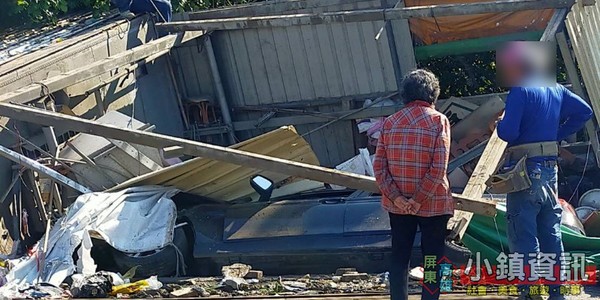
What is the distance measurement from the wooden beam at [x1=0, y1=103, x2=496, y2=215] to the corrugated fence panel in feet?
11.3

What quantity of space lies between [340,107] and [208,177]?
3164 mm

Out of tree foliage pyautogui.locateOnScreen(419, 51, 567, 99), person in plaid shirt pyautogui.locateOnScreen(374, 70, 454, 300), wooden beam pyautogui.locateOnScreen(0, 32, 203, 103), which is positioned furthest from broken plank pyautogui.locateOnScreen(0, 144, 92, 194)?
tree foliage pyautogui.locateOnScreen(419, 51, 567, 99)

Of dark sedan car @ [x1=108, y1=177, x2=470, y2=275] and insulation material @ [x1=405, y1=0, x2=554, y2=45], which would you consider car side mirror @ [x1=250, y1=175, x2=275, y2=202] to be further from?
insulation material @ [x1=405, y1=0, x2=554, y2=45]

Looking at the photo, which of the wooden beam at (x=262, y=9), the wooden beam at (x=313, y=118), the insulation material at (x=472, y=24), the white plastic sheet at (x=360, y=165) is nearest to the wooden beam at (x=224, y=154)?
the white plastic sheet at (x=360, y=165)

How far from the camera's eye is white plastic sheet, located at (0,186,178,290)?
5883 millimetres

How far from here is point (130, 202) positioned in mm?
6434

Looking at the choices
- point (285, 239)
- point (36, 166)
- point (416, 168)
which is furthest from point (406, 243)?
point (36, 166)

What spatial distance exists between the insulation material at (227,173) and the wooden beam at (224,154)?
42.8 inches

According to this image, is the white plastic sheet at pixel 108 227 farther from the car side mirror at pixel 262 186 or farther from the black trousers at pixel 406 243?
the black trousers at pixel 406 243

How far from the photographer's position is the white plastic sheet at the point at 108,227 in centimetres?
588

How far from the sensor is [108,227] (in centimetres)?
616

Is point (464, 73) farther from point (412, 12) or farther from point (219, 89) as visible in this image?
point (219, 89)

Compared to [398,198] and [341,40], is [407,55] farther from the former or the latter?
[398,198]

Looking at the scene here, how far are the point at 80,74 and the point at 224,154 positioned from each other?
2126mm
